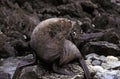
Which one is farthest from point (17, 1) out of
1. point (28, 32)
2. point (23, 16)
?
point (28, 32)

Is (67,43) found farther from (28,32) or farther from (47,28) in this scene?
(28,32)

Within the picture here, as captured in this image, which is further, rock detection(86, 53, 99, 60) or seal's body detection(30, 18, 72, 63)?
rock detection(86, 53, 99, 60)

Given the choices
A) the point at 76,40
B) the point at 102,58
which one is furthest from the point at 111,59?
the point at 76,40

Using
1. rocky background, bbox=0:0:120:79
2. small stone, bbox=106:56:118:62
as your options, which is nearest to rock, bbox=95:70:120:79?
rocky background, bbox=0:0:120:79

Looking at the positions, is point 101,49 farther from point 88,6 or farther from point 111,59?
point 88,6

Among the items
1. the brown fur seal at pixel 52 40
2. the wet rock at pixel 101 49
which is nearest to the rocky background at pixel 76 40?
the wet rock at pixel 101 49

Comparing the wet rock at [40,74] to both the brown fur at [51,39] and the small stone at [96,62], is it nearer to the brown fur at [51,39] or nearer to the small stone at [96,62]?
the brown fur at [51,39]

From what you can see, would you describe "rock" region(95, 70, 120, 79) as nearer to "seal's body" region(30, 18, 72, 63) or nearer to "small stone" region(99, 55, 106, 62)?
"small stone" region(99, 55, 106, 62)
